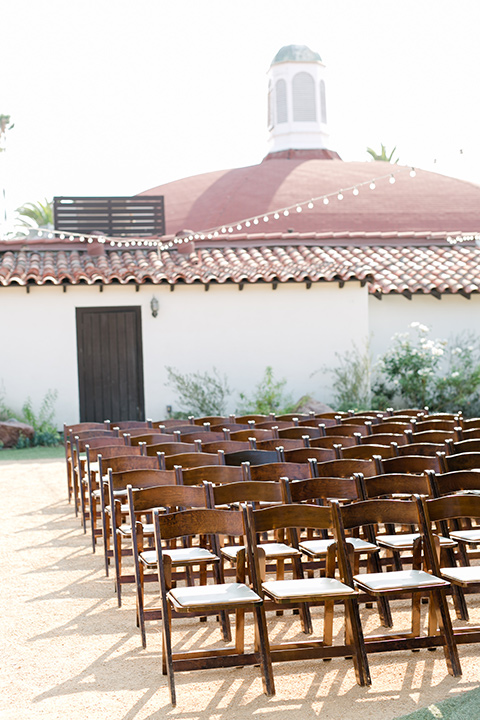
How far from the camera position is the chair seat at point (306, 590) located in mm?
4609

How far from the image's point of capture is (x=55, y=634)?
5570 millimetres

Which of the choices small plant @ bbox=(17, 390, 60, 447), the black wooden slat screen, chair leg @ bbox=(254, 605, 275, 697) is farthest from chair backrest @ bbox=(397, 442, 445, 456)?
the black wooden slat screen

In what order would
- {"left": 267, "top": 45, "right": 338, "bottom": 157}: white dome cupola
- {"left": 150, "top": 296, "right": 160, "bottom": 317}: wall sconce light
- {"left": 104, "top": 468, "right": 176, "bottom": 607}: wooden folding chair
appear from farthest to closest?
{"left": 267, "top": 45, "right": 338, "bottom": 157}: white dome cupola < {"left": 150, "top": 296, "right": 160, "bottom": 317}: wall sconce light < {"left": 104, "top": 468, "right": 176, "bottom": 607}: wooden folding chair

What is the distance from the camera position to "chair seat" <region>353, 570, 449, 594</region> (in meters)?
4.70

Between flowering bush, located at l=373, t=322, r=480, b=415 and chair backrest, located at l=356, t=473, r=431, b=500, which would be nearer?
chair backrest, located at l=356, t=473, r=431, b=500

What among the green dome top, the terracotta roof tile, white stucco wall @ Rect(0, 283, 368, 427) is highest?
the green dome top

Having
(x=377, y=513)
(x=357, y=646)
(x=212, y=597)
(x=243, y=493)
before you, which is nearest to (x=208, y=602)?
(x=212, y=597)

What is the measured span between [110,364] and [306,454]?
10.5 m

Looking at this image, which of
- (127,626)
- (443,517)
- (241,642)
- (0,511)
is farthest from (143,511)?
(0,511)

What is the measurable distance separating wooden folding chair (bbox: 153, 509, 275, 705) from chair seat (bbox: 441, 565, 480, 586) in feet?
3.78

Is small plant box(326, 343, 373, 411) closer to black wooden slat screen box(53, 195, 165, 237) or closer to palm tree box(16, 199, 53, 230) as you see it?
black wooden slat screen box(53, 195, 165, 237)

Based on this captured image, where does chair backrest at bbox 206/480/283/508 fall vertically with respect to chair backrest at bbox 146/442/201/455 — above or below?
below

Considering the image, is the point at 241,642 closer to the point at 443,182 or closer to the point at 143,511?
the point at 143,511

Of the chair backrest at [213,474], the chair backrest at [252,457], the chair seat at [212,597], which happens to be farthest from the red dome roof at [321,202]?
the chair seat at [212,597]
